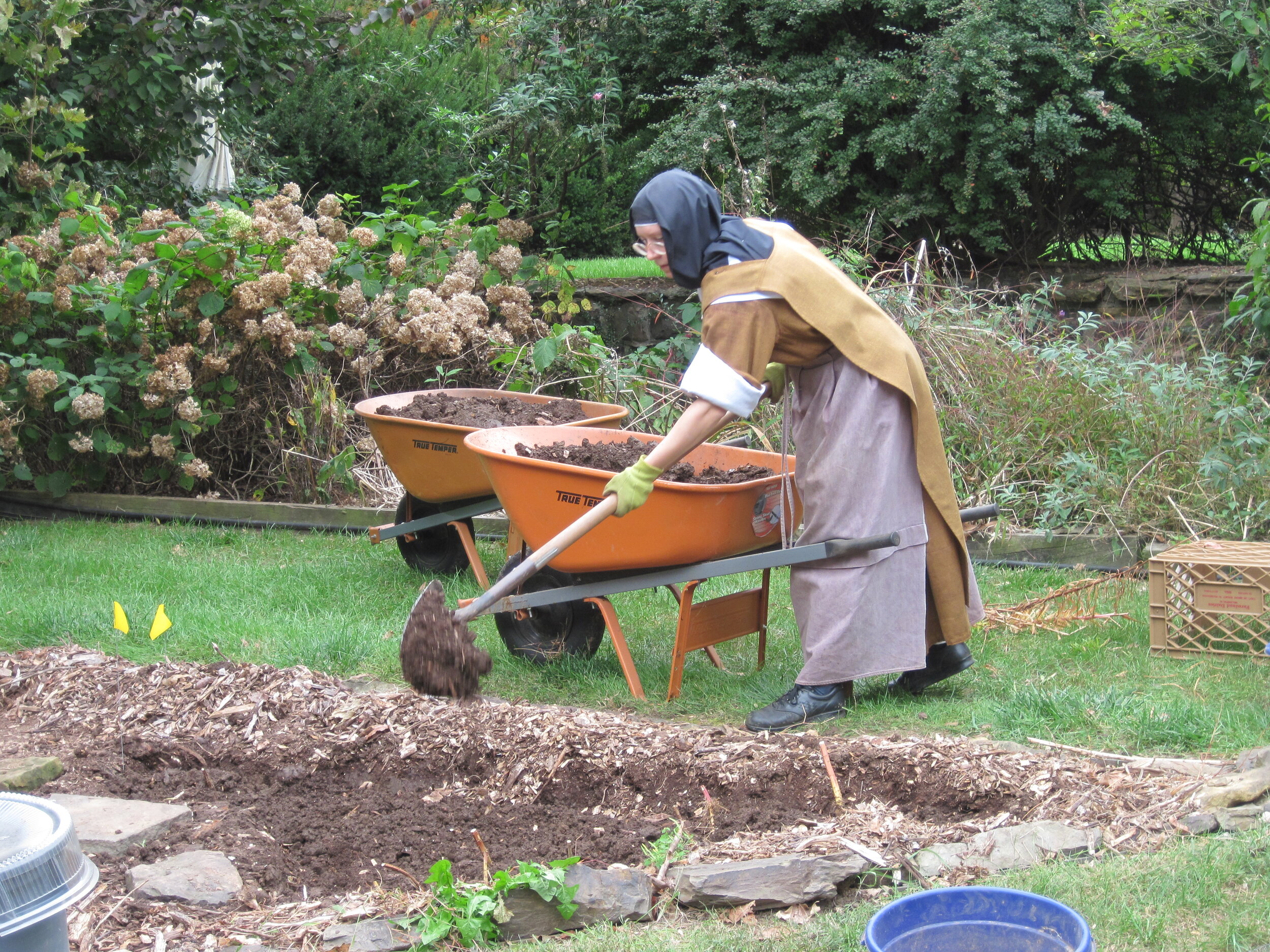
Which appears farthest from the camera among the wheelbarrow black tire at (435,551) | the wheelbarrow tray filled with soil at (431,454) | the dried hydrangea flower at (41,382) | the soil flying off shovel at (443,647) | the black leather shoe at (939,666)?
the dried hydrangea flower at (41,382)

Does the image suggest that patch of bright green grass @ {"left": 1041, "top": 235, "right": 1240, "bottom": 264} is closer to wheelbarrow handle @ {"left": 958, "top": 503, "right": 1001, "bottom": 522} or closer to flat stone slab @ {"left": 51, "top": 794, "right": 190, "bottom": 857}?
wheelbarrow handle @ {"left": 958, "top": 503, "right": 1001, "bottom": 522}

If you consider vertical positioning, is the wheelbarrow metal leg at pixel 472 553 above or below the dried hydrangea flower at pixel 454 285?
below

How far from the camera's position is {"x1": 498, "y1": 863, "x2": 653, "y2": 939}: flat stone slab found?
2406 millimetres

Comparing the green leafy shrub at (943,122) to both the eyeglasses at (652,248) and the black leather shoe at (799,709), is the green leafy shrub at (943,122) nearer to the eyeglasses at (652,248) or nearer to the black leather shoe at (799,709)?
the eyeglasses at (652,248)

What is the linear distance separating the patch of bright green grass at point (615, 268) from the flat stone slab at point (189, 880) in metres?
6.68

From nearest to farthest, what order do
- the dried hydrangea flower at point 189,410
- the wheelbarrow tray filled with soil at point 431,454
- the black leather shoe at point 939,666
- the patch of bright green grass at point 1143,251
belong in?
the black leather shoe at point 939,666 < the wheelbarrow tray filled with soil at point 431,454 < the dried hydrangea flower at point 189,410 < the patch of bright green grass at point 1143,251

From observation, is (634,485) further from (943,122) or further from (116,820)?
(943,122)

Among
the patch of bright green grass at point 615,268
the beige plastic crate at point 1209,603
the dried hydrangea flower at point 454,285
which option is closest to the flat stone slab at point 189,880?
the beige plastic crate at point 1209,603

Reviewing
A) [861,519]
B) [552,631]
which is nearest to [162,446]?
[552,631]

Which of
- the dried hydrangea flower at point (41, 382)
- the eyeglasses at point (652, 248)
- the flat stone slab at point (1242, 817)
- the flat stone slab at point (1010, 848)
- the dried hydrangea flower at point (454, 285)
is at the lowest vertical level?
the flat stone slab at point (1010, 848)

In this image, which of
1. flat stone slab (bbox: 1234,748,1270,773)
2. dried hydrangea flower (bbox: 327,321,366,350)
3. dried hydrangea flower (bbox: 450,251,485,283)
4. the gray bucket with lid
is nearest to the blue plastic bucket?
the gray bucket with lid

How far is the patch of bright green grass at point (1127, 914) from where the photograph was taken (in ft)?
7.43

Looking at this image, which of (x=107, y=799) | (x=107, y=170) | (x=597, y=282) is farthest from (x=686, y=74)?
(x=107, y=799)

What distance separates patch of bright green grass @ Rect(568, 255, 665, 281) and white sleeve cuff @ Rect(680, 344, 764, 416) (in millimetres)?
5744
